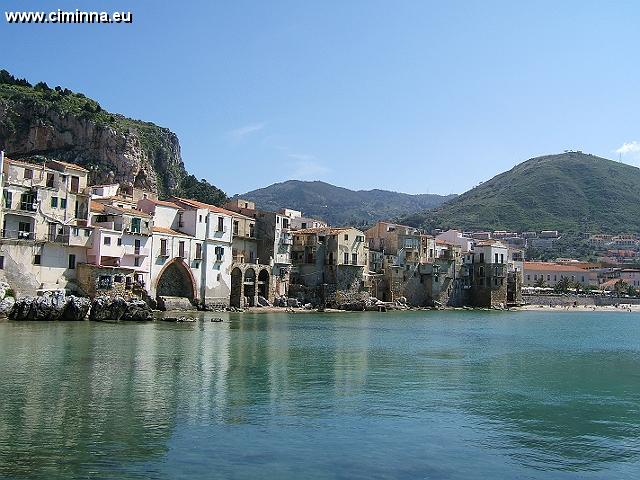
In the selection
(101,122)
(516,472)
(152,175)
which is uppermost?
(101,122)

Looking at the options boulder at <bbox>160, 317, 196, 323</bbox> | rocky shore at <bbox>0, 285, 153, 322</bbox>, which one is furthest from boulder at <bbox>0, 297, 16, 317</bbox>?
boulder at <bbox>160, 317, 196, 323</bbox>

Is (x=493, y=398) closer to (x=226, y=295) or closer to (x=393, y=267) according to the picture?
(x=226, y=295)

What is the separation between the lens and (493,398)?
85.0 feet

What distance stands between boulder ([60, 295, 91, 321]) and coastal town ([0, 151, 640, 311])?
8.17ft

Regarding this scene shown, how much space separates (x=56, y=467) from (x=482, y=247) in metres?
98.7

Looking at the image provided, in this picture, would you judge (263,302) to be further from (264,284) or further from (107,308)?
(107,308)

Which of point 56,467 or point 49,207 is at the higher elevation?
point 49,207

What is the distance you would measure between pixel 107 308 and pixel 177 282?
14831mm

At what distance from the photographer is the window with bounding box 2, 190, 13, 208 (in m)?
52.8

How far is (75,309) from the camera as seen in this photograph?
52750mm

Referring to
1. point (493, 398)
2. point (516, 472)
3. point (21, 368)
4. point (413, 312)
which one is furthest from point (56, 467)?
point (413, 312)

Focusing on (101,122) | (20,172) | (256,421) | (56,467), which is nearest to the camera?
(56,467)

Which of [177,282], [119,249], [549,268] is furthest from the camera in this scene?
[549,268]

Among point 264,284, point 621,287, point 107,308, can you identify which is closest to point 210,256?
point 264,284
